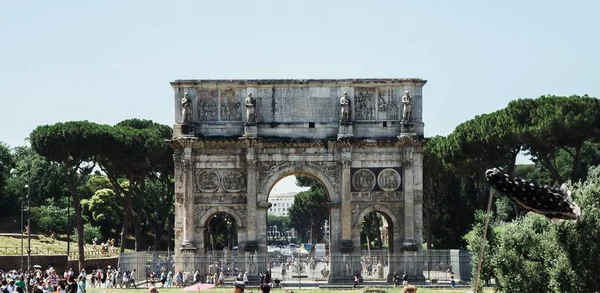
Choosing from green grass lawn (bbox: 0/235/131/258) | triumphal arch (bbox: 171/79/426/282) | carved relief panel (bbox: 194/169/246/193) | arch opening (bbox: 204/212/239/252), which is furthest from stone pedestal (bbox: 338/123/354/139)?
arch opening (bbox: 204/212/239/252)

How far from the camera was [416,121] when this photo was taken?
5275 centimetres

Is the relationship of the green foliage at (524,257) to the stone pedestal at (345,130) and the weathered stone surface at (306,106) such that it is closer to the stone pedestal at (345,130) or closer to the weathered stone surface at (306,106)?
the stone pedestal at (345,130)

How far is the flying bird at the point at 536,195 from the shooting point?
1455cm

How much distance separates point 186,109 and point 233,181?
446 centimetres

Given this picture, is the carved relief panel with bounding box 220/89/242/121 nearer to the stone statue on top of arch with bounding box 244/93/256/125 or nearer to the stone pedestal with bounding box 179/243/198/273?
the stone statue on top of arch with bounding box 244/93/256/125

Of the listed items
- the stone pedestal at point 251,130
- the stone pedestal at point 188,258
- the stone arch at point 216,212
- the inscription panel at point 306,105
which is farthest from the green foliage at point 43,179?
the inscription panel at point 306,105

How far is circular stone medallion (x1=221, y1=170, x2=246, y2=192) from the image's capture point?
2084 inches

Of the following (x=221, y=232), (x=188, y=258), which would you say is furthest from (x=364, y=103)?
(x=221, y=232)

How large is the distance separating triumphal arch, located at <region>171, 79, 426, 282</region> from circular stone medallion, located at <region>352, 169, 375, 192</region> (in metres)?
0.05

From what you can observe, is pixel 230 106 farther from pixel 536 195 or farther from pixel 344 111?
pixel 536 195

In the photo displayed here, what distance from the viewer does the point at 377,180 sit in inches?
2073

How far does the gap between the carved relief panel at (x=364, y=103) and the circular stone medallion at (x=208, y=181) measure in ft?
26.0

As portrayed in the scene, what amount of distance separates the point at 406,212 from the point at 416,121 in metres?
4.75

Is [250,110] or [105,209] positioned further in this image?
[105,209]
